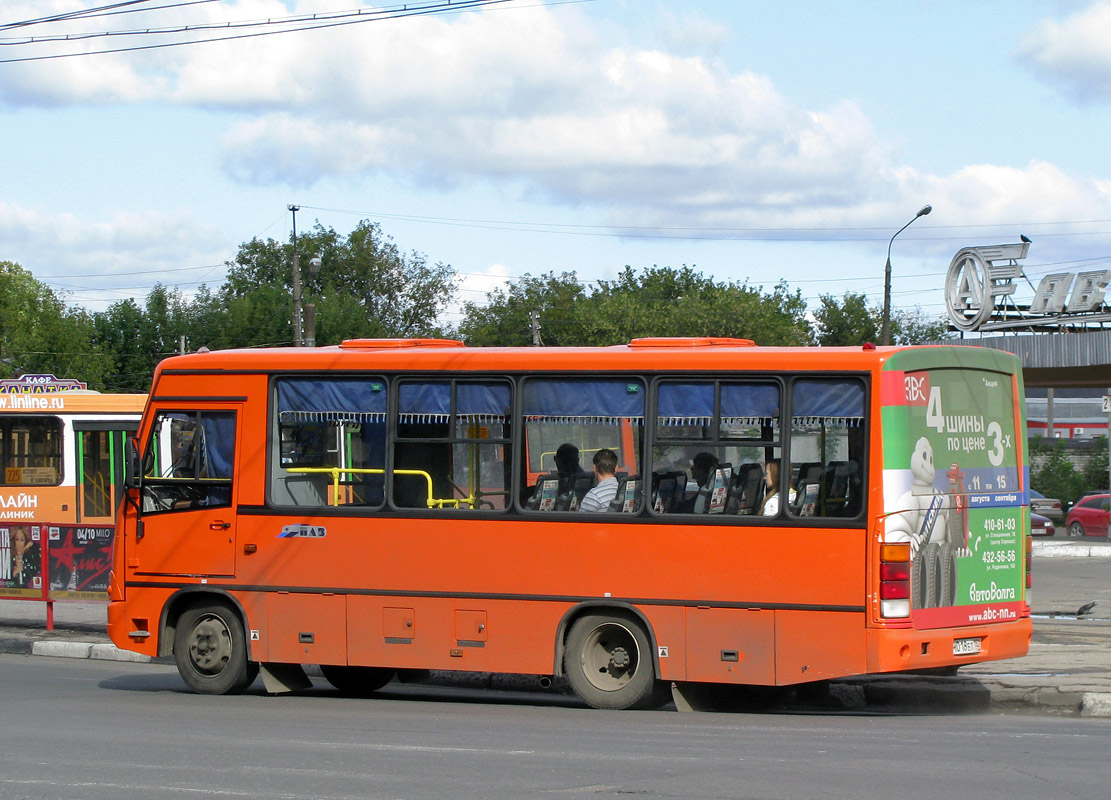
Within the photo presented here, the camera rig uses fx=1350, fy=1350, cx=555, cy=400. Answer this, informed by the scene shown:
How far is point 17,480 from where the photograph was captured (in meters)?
23.6

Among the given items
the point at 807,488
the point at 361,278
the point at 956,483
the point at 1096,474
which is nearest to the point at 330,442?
the point at 807,488

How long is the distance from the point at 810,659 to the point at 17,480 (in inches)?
701

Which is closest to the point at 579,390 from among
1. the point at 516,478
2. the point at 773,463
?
the point at 516,478

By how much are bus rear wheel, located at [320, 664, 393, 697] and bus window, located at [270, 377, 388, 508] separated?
1822 millimetres

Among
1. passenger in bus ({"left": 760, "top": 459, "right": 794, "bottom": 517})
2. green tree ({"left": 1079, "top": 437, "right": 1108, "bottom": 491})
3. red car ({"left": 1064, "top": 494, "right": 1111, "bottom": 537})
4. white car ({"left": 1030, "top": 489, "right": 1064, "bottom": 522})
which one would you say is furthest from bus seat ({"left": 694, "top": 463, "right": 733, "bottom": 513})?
green tree ({"left": 1079, "top": 437, "right": 1108, "bottom": 491})

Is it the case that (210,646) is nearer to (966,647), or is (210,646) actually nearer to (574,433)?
(574,433)

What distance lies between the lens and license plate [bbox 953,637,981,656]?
32.7 feet

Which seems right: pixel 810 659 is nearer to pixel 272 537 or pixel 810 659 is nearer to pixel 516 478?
pixel 516 478

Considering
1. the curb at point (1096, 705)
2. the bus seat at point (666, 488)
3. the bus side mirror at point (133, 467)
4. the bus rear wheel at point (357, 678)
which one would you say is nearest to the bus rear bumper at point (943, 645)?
the curb at point (1096, 705)

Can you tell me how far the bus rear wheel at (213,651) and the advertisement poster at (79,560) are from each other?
15.7 ft

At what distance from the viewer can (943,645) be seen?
32.3 feet

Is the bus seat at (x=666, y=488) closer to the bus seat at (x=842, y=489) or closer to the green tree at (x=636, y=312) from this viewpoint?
the bus seat at (x=842, y=489)

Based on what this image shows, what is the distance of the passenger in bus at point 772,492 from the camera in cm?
1002

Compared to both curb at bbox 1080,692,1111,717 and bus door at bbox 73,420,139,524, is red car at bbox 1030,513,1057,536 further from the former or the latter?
curb at bbox 1080,692,1111,717
